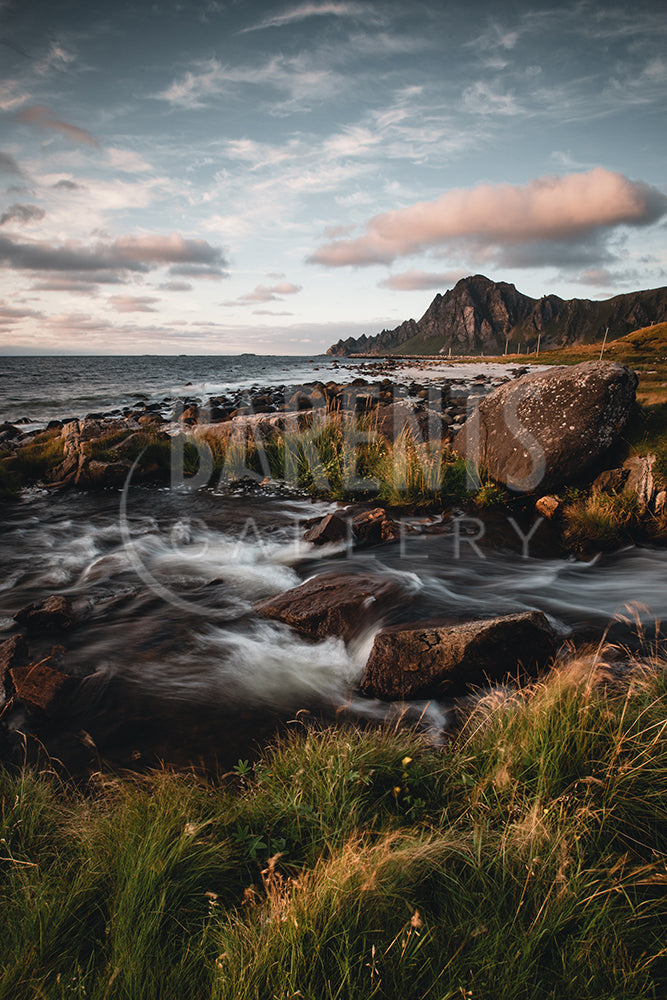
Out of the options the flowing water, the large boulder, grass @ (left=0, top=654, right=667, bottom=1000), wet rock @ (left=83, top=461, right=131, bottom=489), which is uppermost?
the large boulder

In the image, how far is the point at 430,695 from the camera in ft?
15.5

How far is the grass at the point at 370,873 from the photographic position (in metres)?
2.01

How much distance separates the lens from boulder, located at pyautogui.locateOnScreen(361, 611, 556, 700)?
15.6ft

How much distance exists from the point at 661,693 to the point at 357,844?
262 cm

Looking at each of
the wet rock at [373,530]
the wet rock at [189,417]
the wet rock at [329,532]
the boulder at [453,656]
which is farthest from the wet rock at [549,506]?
the wet rock at [189,417]

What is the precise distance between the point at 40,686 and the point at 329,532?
225 inches

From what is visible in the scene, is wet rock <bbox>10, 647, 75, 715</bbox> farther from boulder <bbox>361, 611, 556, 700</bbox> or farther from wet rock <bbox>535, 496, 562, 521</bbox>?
wet rock <bbox>535, 496, 562, 521</bbox>

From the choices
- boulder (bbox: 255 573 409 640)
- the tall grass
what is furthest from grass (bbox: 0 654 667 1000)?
the tall grass

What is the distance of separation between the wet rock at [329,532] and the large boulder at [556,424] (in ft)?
13.9

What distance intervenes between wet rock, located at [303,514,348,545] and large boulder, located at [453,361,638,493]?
423 cm

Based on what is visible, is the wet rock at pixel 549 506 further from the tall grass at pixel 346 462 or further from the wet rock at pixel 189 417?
the wet rock at pixel 189 417

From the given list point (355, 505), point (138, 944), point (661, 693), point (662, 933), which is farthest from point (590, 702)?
point (355, 505)

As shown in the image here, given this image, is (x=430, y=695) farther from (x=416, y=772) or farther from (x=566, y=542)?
(x=566, y=542)

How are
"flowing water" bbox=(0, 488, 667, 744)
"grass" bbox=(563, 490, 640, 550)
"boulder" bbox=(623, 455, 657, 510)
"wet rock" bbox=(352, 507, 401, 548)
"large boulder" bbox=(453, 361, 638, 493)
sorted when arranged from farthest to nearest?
"large boulder" bbox=(453, 361, 638, 493), "wet rock" bbox=(352, 507, 401, 548), "boulder" bbox=(623, 455, 657, 510), "grass" bbox=(563, 490, 640, 550), "flowing water" bbox=(0, 488, 667, 744)
